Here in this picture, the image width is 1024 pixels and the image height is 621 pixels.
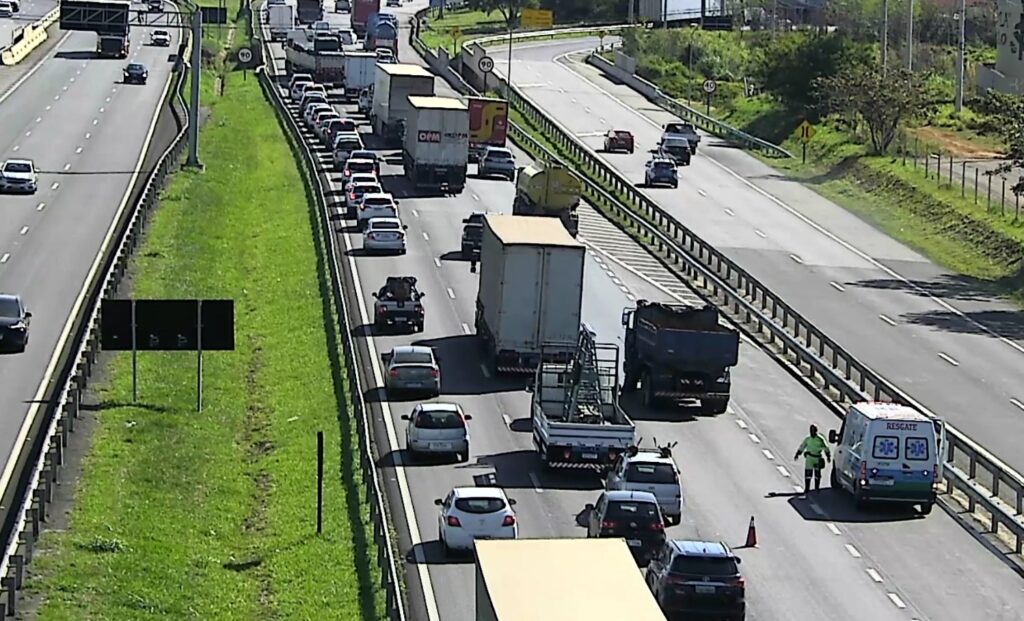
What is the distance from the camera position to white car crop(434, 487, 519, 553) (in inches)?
1351

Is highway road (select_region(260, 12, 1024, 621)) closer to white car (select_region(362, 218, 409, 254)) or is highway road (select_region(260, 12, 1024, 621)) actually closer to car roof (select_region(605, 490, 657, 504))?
car roof (select_region(605, 490, 657, 504))

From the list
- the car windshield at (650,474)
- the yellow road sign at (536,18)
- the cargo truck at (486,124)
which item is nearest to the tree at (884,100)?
the cargo truck at (486,124)

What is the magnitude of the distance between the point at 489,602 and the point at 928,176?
246 ft

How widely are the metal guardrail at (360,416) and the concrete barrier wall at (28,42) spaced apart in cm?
4584

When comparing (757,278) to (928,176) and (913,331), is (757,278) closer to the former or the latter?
(913,331)

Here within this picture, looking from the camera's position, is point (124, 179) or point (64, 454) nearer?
point (64, 454)

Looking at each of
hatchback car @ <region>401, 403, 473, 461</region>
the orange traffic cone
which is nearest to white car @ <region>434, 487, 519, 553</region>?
the orange traffic cone

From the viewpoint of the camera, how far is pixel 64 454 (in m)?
42.1

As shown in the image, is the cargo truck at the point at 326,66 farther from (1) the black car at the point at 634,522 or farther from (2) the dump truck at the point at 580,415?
(1) the black car at the point at 634,522

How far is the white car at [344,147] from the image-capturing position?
9431 centimetres

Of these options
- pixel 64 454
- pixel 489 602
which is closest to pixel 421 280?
pixel 64 454

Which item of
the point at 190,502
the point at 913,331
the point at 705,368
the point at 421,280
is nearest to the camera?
the point at 190,502

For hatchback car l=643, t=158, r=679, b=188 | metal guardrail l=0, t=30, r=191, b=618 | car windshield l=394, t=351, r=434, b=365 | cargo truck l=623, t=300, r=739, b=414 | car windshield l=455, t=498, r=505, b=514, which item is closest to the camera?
metal guardrail l=0, t=30, r=191, b=618

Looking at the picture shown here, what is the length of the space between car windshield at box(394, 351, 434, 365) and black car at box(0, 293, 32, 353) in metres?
10.1
